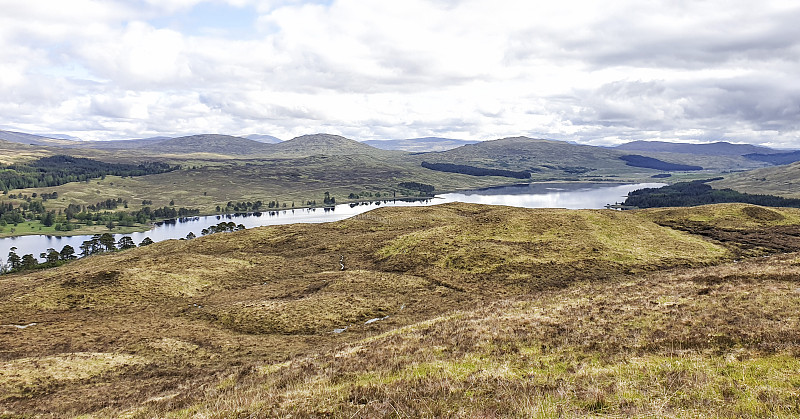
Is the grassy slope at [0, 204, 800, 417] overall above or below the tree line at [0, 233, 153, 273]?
above

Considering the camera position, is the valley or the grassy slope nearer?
the valley

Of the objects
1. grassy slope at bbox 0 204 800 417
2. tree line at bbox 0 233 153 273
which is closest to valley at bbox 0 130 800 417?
grassy slope at bbox 0 204 800 417

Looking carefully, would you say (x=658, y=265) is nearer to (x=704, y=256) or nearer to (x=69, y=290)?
(x=704, y=256)

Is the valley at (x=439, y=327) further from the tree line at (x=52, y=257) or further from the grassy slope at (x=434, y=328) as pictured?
the tree line at (x=52, y=257)

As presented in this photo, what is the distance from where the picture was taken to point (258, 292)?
5091cm

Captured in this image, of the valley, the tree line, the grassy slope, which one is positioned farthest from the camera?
the tree line

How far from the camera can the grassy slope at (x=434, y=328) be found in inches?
581

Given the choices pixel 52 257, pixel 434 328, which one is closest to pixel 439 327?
pixel 434 328

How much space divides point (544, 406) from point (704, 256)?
56772 millimetres

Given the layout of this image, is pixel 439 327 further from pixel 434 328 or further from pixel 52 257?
pixel 52 257

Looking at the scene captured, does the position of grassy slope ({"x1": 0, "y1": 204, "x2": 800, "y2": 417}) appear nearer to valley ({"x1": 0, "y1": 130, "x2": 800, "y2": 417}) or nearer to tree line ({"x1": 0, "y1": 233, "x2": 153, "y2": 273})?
valley ({"x1": 0, "y1": 130, "x2": 800, "y2": 417})

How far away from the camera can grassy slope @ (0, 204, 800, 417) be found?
581 inches

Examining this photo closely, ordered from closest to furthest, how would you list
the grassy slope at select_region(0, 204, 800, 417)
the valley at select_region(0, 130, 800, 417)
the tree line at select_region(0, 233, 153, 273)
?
1. the valley at select_region(0, 130, 800, 417)
2. the grassy slope at select_region(0, 204, 800, 417)
3. the tree line at select_region(0, 233, 153, 273)

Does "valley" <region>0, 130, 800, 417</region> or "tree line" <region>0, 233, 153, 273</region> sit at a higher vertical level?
"valley" <region>0, 130, 800, 417</region>
